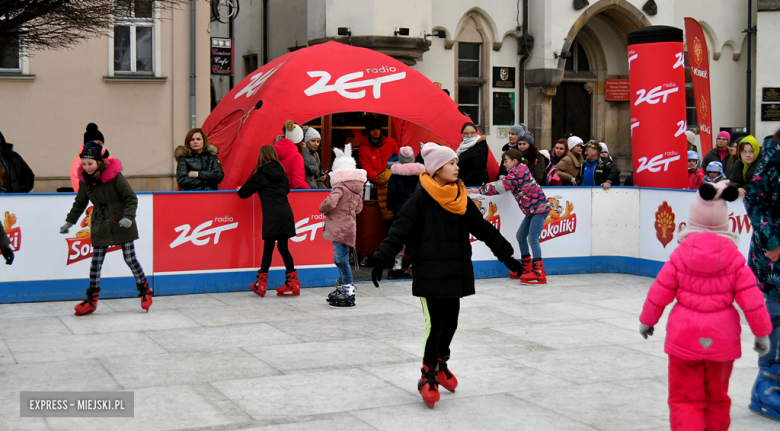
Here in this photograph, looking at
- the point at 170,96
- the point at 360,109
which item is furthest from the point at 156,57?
the point at 360,109

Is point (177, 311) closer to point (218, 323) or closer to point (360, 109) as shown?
point (218, 323)

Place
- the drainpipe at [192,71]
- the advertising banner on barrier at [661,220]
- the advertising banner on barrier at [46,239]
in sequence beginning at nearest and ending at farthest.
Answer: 1. the advertising banner on barrier at [46,239]
2. the advertising banner on barrier at [661,220]
3. the drainpipe at [192,71]

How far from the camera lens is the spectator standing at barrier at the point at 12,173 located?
1027 centimetres

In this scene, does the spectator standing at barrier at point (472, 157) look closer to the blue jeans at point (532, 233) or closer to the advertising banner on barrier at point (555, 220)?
the advertising banner on barrier at point (555, 220)

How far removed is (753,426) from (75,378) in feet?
15.4

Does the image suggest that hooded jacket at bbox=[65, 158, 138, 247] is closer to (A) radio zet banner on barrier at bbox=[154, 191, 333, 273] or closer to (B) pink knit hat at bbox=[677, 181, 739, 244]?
(A) radio zet banner on barrier at bbox=[154, 191, 333, 273]

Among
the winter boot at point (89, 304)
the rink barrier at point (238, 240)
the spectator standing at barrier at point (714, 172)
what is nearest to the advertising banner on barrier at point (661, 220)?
the rink barrier at point (238, 240)

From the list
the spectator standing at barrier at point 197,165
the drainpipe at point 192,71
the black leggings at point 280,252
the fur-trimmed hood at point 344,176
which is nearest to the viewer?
the fur-trimmed hood at point 344,176

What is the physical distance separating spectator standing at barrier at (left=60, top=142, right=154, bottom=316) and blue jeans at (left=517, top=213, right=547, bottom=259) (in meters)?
4.85

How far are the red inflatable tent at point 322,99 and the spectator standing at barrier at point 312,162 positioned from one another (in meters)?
0.27

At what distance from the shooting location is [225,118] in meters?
14.1

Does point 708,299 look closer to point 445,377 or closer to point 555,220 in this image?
point 445,377

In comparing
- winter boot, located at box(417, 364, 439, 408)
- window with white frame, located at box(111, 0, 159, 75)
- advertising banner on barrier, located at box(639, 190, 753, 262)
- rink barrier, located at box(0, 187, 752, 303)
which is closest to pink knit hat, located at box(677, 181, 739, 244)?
winter boot, located at box(417, 364, 439, 408)

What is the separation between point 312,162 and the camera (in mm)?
12281
